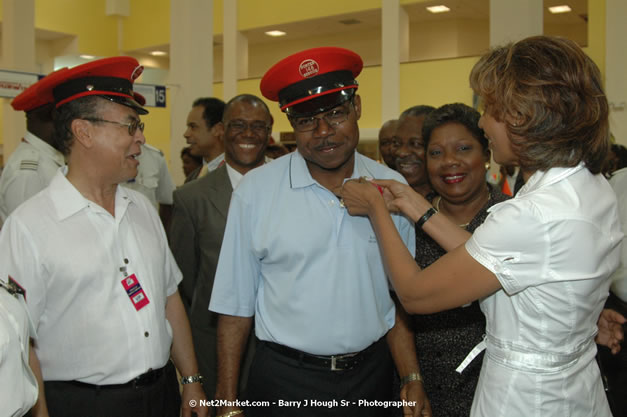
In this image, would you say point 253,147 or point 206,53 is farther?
point 206,53

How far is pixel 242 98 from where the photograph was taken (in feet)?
11.8

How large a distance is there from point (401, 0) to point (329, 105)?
985 centimetres

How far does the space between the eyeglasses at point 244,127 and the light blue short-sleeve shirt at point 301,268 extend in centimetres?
141

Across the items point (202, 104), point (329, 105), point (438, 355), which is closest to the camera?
point (329, 105)

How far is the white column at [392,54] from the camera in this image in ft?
36.1

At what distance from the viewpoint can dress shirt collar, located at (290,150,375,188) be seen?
208 centimetres

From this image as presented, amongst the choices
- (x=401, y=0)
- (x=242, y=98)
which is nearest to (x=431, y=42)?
(x=401, y=0)

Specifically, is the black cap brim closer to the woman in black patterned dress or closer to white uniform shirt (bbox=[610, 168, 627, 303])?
the woman in black patterned dress

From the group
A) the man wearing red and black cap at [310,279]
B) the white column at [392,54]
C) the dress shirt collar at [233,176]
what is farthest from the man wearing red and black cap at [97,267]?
the white column at [392,54]

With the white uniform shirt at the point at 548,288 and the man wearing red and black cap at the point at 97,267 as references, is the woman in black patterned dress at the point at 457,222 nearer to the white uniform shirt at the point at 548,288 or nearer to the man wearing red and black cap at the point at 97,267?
the white uniform shirt at the point at 548,288

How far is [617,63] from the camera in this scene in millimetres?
8703

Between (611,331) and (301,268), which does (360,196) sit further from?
(611,331)

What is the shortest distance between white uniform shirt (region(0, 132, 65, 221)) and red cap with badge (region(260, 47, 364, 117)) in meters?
2.07

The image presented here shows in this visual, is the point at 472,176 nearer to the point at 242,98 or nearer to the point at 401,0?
the point at 242,98
